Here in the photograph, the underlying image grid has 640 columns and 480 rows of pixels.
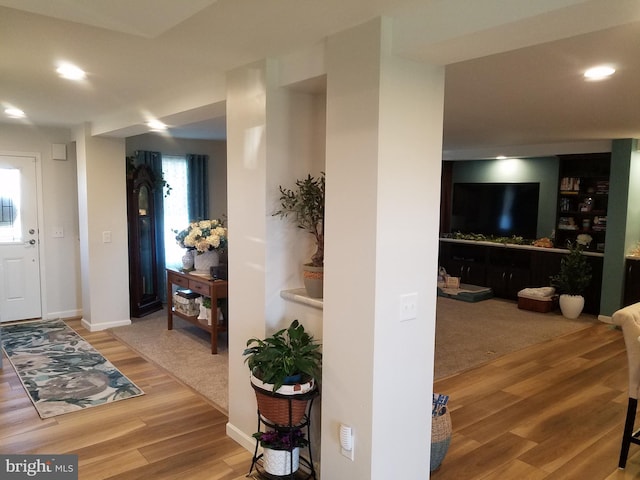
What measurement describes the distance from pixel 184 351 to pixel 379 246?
3.42m

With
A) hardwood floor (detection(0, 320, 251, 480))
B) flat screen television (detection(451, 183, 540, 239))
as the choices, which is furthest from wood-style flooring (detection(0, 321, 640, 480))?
flat screen television (detection(451, 183, 540, 239))

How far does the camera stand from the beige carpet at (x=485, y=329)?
4863 millimetres

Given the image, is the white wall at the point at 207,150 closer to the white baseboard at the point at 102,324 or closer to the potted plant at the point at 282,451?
the white baseboard at the point at 102,324

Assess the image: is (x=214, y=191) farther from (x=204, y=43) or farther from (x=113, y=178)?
(x=204, y=43)

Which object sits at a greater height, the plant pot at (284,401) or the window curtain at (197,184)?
the window curtain at (197,184)

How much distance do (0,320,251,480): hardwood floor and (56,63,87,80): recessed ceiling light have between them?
239 centimetres

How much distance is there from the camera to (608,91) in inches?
137

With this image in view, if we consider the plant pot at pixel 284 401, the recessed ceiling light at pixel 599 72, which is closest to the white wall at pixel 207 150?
the plant pot at pixel 284 401

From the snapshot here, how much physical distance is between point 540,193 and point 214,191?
17.0 feet

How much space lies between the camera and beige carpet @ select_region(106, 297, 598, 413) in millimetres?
4363

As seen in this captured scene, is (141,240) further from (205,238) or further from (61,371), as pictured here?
(61,371)

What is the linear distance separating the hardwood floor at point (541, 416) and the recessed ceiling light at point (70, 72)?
3.35 meters

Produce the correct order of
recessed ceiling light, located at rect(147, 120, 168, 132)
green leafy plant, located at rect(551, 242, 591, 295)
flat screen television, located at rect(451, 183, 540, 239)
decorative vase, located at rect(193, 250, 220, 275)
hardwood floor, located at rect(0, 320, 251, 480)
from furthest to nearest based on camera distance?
flat screen television, located at rect(451, 183, 540, 239) < green leafy plant, located at rect(551, 242, 591, 295) < decorative vase, located at rect(193, 250, 220, 275) < recessed ceiling light, located at rect(147, 120, 168, 132) < hardwood floor, located at rect(0, 320, 251, 480)

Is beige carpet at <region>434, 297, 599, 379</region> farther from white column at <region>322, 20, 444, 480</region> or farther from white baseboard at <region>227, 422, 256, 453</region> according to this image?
white column at <region>322, 20, 444, 480</region>
